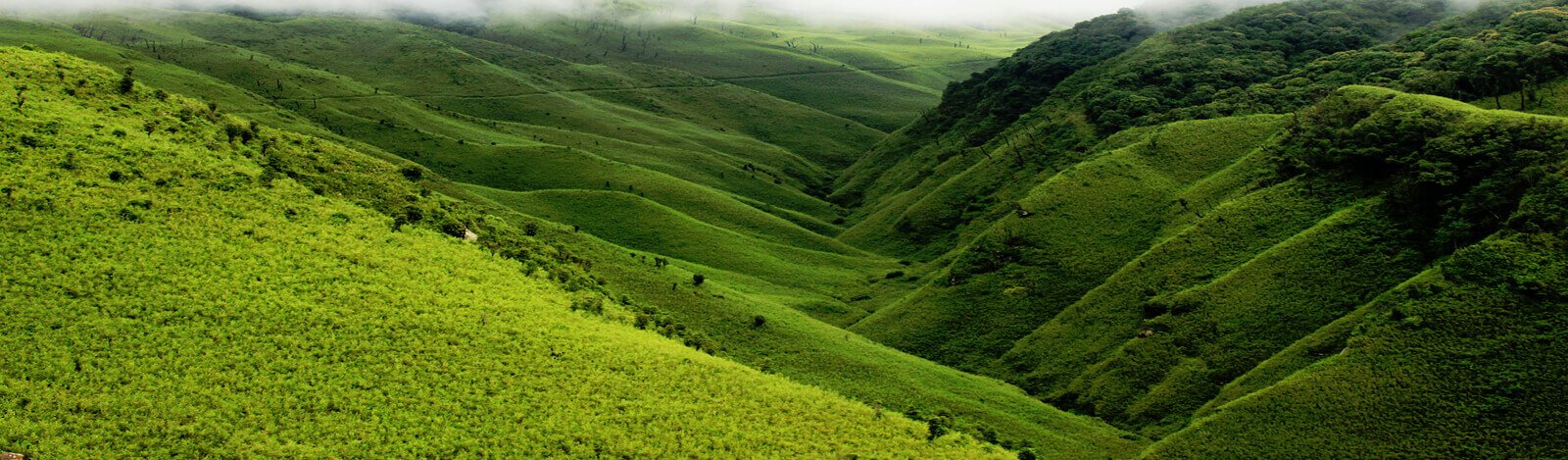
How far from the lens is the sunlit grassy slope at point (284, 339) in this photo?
45.4 m

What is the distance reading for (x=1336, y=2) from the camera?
7633 inches

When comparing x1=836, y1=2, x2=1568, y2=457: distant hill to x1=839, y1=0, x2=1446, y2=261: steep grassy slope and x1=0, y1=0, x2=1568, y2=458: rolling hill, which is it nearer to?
x1=0, y1=0, x2=1568, y2=458: rolling hill

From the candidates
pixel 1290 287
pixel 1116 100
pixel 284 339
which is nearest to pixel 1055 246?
pixel 1290 287

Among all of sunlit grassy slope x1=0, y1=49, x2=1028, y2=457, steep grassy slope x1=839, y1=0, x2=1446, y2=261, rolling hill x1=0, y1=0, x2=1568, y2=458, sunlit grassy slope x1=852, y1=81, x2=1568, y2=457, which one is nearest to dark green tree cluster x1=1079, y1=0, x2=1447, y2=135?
steep grassy slope x1=839, y1=0, x2=1446, y2=261

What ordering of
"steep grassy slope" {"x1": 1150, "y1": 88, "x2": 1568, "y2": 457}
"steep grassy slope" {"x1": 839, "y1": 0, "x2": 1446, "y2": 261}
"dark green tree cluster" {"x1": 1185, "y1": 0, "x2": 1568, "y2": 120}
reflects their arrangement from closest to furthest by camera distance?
"steep grassy slope" {"x1": 1150, "y1": 88, "x2": 1568, "y2": 457} → "dark green tree cluster" {"x1": 1185, "y1": 0, "x2": 1568, "y2": 120} → "steep grassy slope" {"x1": 839, "y1": 0, "x2": 1446, "y2": 261}

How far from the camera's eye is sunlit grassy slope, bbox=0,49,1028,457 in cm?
4541

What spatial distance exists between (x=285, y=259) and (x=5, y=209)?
15972 mm

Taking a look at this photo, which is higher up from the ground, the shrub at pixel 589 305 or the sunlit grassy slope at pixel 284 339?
the sunlit grassy slope at pixel 284 339

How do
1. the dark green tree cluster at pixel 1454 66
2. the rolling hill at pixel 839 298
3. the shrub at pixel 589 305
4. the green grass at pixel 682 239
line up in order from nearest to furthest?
the rolling hill at pixel 839 298, the shrub at pixel 589 305, the dark green tree cluster at pixel 1454 66, the green grass at pixel 682 239

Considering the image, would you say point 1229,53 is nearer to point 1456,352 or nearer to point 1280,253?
point 1280,253

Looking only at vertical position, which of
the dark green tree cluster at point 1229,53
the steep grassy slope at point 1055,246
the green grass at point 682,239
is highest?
the dark green tree cluster at point 1229,53

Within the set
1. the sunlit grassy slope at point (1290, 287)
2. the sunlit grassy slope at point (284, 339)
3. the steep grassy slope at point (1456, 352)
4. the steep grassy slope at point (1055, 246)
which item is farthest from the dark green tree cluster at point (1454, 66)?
the sunlit grassy slope at point (284, 339)

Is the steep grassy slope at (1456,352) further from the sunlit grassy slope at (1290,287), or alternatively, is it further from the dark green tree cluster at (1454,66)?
the dark green tree cluster at (1454,66)

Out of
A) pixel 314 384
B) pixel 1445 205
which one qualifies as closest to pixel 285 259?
pixel 314 384
